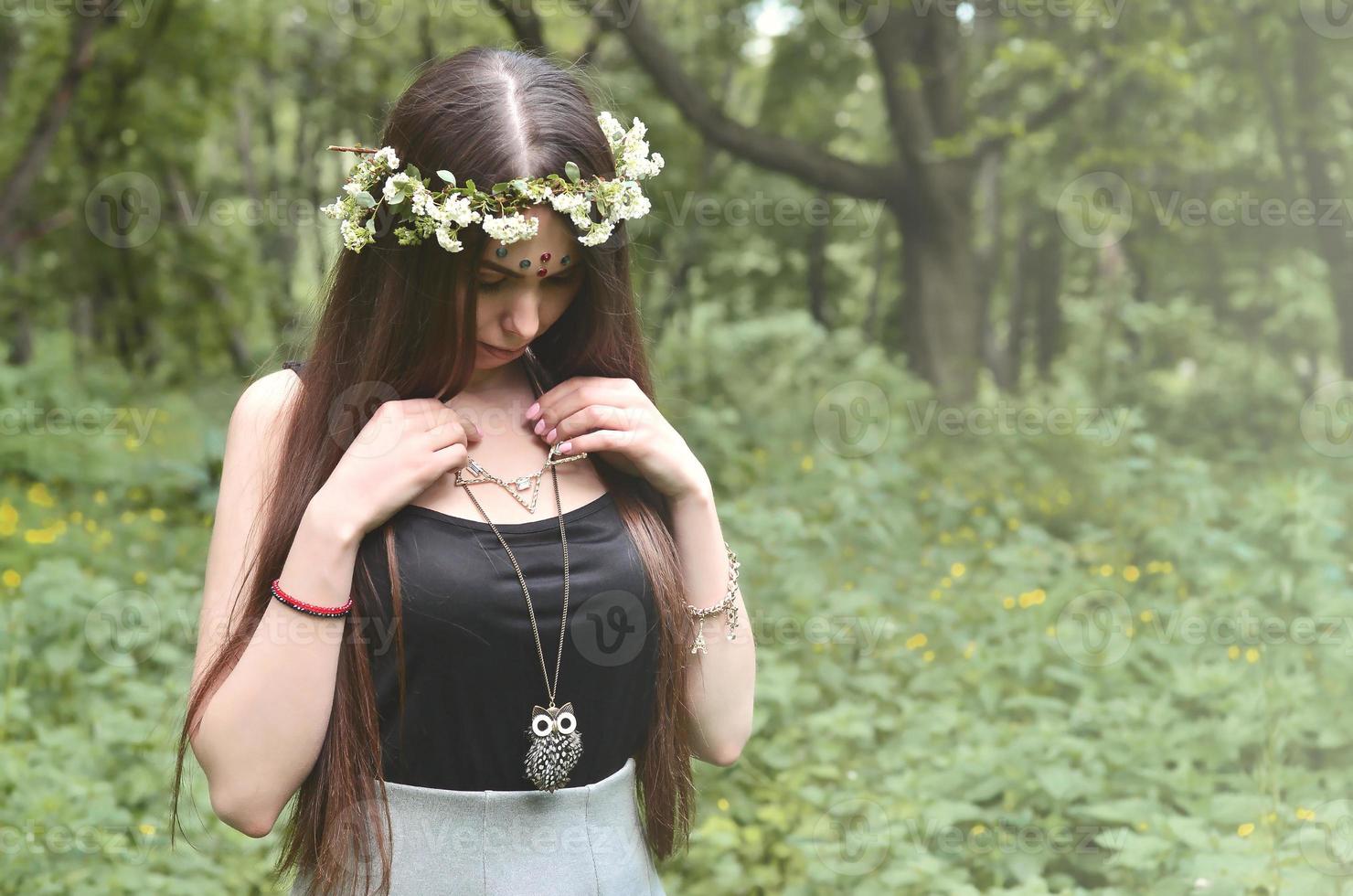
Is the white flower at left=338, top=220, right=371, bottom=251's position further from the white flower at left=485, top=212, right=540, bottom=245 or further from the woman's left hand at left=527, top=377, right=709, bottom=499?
the woman's left hand at left=527, top=377, right=709, bottom=499

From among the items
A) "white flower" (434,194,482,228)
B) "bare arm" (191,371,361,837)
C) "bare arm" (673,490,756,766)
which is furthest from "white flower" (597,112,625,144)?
"bare arm" (191,371,361,837)

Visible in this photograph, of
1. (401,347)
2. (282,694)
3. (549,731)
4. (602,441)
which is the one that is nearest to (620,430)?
(602,441)

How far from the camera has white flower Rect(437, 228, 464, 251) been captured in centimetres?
156

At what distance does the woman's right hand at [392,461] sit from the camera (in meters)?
1.57

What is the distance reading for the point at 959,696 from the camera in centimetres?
440

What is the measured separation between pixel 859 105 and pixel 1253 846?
12887 millimetres

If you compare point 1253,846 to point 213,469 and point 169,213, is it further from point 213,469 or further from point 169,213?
point 169,213

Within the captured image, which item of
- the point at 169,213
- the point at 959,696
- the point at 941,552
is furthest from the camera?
the point at 169,213

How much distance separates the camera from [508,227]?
1558 millimetres

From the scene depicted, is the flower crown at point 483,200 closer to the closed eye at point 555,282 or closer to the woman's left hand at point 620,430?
the closed eye at point 555,282

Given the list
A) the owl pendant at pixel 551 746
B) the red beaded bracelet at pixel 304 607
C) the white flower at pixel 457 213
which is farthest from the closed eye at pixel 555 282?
the owl pendant at pixel 551 746

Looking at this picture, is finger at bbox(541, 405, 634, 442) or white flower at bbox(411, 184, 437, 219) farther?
finger at bbox(541, 405, 634, 442)

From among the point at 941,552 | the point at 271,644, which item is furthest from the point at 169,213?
the point at 271,644

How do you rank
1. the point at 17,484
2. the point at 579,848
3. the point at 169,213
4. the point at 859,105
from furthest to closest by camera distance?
the point at 859,105 → the point at 169,213 → the point at 17,484 → the point at 579,848
